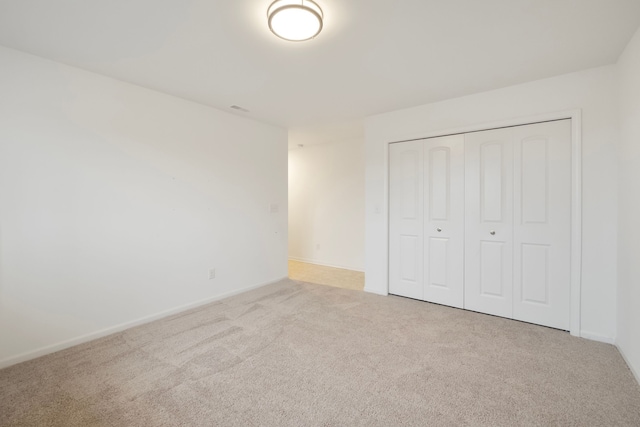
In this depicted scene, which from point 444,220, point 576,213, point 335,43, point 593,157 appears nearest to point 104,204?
point 335,43

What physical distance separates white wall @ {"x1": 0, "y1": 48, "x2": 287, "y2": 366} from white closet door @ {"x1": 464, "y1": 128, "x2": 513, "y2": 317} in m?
2.87

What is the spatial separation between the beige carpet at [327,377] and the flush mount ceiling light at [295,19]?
232cm

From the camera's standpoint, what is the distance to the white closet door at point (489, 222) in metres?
2.95

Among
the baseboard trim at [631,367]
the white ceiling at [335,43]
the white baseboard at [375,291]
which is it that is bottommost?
the baseboard trim at [631,367]

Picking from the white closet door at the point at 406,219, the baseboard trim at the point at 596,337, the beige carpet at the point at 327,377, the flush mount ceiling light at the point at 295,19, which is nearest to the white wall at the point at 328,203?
the white closet door at the point at 406,219

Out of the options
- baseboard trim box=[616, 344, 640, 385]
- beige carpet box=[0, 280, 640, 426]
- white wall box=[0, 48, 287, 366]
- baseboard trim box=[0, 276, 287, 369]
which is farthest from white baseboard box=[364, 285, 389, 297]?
baseboard trim box=[616, 344, 640, 385]

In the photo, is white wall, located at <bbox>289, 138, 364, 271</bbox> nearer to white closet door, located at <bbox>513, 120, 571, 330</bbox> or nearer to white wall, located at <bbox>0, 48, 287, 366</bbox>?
white wall, located at <bbox>0, 48, 287, 366</bbox>

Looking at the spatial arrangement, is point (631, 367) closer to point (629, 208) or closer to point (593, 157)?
point (629, 208)

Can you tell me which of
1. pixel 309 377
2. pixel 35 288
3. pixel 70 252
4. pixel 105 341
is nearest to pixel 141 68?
pixel 70 252

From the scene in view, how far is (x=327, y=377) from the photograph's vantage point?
198 cm

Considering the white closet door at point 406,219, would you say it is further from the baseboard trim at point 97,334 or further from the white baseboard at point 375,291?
the baseboard trim at point 97,334

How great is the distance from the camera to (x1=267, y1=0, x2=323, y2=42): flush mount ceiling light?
5.43ft

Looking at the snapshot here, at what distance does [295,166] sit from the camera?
6.14 metres

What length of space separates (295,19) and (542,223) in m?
2.86
